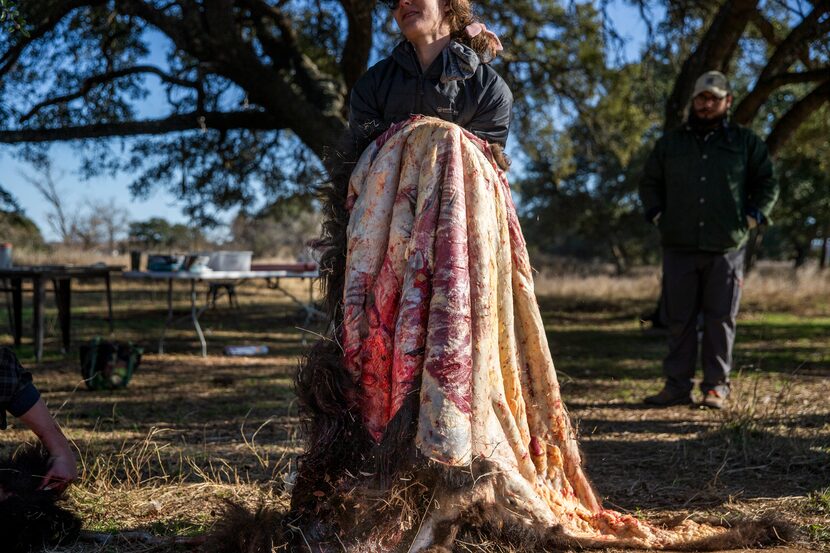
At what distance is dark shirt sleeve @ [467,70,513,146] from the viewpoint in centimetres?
277

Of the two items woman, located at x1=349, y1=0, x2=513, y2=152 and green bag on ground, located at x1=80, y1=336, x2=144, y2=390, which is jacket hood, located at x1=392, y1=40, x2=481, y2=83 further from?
green bag on ground, located at x1=80, y1=336, x2=144, y2=390


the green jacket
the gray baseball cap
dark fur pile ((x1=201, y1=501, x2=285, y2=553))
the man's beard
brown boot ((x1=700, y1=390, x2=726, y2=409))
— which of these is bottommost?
brown boot ((x1=700, y1=390, x2=726, y2=409))

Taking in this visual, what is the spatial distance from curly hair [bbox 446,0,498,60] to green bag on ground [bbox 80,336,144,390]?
4312mm

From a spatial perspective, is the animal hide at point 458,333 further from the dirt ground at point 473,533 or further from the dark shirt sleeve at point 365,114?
the dirt ground at point 473,533

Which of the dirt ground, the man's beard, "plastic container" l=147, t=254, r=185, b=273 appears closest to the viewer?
the dirt ground

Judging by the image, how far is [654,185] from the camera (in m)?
5.37

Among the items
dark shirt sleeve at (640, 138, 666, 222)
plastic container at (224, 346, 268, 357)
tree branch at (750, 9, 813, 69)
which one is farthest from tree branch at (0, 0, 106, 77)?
tree branch at (750, 9, 813, 69)

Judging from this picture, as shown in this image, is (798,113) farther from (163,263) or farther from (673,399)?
(163,263)

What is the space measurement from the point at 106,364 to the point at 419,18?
435cm

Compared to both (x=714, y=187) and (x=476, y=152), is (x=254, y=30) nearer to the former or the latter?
(x=714, y=187)

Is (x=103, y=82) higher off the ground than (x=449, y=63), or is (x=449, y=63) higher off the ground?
(x=103, y=82)

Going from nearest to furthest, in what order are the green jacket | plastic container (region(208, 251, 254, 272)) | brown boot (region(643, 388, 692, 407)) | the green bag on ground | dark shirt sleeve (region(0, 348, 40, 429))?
dark shirt sleeve (region(0, 348, 40, 429))
the green jacket
brown boot (region(643, 388, 692, 407))
the green bag on ground
plastic container (region(208, 251, 254, 272))

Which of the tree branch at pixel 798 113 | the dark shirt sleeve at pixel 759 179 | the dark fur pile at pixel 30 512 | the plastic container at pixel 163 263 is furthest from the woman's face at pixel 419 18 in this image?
the tree branch at pixel 798 113

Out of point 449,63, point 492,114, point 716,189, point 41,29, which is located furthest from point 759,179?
point 41,29
